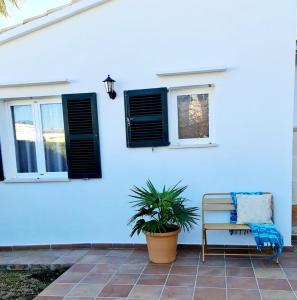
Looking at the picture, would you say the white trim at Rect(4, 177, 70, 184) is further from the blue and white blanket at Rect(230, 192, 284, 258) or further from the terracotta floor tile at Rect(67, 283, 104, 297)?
the blue and white blanket at Rect(230, 192, 284, 258)

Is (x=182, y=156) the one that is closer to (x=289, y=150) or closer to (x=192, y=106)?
(x=192, y=106)

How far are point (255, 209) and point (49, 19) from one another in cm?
357

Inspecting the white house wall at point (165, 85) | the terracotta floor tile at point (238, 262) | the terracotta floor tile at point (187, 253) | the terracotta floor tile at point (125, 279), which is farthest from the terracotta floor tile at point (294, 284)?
the terracotta floor tile at point (125, 279)

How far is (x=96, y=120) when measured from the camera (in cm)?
393

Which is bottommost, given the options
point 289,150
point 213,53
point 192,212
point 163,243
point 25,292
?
point 25,292

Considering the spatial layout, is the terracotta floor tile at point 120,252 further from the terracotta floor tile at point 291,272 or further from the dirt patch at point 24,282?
the terracotta floor tile at point 291,272

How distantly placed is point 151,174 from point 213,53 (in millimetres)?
1732

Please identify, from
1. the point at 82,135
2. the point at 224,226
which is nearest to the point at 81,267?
the point at 82,135

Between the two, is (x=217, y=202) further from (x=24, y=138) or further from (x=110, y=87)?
(x=24, y=138)

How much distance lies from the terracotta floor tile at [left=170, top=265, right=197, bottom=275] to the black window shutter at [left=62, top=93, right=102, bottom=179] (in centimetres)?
154

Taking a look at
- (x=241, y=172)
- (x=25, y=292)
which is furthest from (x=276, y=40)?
(x=25, y=292)

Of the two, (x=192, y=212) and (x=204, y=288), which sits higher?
(x=192, y=212)

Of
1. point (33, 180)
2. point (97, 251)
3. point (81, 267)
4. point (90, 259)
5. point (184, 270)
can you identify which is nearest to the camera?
point (184, 270)

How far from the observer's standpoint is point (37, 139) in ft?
13.9
